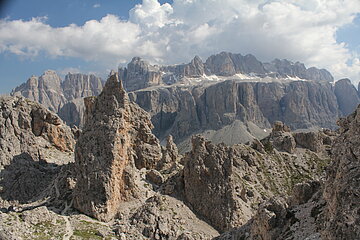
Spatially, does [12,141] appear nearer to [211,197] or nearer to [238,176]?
[211,197]

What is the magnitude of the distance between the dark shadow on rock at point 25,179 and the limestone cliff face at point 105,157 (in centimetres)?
1403

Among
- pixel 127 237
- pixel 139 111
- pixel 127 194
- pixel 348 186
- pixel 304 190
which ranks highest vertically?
pixel 139 111

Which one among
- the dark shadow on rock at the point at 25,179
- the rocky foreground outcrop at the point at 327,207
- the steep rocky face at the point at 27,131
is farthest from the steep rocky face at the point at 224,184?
the steep rocky face at the point at 27,131

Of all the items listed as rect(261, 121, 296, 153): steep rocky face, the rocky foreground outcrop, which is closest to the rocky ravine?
the rocky foreground outcrop

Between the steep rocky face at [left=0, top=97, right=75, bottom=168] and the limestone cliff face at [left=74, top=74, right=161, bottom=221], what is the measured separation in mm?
19545

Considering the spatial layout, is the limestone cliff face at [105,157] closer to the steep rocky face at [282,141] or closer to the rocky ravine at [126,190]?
the rocky ravine at [126,190]

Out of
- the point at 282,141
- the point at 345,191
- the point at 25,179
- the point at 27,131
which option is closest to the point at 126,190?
the point at 25,179

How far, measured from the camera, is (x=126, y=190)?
74438mm

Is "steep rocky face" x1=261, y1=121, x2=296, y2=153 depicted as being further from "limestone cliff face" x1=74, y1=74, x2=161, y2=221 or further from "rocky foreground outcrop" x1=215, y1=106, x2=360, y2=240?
"rocky foreground outcrop" x1=215, y1=106, x2=360, y2=240

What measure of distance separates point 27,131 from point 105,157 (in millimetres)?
34047

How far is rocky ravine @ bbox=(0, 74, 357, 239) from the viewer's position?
201 feet

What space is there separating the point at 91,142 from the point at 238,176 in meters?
44.4

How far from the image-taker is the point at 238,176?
318 ft

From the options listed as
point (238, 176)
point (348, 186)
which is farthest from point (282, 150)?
point (348, 186)
